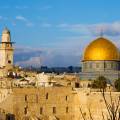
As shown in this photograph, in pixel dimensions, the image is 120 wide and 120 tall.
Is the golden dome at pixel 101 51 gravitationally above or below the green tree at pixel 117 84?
above

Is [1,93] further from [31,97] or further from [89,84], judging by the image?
[89,84]

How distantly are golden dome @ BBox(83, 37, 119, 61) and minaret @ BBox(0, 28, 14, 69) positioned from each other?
7.38 m

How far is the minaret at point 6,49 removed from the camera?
45938mm

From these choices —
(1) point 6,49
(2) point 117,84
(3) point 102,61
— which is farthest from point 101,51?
(1) point 6,49

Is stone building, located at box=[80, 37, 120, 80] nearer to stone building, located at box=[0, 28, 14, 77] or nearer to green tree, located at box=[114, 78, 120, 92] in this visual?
green tree, located at box=[114, 78, 120, 92]

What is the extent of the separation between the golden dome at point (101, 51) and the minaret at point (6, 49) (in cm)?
738

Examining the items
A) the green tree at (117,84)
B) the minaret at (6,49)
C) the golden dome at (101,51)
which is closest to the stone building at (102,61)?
the golden dome at (101,51)

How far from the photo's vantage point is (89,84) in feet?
136

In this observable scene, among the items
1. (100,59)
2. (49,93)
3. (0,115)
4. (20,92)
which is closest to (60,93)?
(49,93)

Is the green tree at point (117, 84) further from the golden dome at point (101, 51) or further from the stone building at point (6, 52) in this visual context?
the stone building at point (6, 52)

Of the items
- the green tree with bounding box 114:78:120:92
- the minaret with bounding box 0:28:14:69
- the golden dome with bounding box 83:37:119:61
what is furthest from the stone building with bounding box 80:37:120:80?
the minaret with bounding box 0:28:14:69

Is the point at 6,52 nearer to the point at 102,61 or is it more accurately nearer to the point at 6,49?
the point at 6,49

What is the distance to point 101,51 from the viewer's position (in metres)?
44.8

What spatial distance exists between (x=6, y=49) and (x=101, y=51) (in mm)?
9386
